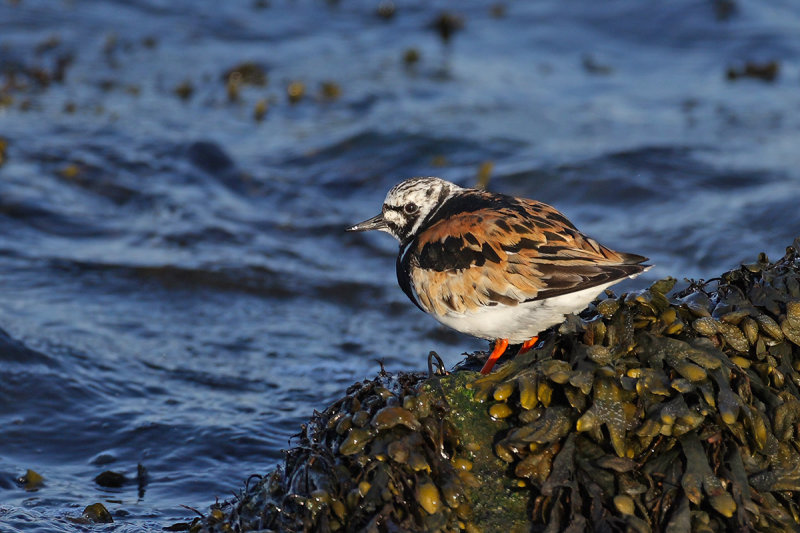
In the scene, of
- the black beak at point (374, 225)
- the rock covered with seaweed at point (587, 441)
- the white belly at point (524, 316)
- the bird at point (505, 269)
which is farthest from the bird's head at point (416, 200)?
the rock covered with seaweed at point (587, 441)

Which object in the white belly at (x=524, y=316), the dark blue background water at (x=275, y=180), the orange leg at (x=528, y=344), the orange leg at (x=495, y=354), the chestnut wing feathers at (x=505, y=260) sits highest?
the chestnut wing feathers at (x=505, y=260)

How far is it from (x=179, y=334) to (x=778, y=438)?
405 centimetres

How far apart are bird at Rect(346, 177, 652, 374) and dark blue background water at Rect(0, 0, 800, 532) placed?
144 cm

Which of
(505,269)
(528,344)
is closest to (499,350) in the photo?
(528,344)

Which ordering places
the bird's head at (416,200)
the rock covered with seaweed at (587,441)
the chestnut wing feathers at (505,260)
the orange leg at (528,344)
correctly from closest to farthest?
the rock covered with seaweed at (587,441), the chestnut wing feathers at (505,260), the orange leg at (528,344), the bird's head at (416,200)

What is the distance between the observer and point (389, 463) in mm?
3020

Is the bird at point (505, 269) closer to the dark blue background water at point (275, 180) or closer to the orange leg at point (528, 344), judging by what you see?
the orange leg at point (528, 344)

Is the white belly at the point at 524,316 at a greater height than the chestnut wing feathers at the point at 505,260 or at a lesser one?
lesser

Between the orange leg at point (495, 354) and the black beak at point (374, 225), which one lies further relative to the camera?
the black beak at point (374, 225)

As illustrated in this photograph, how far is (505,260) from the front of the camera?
3650mm

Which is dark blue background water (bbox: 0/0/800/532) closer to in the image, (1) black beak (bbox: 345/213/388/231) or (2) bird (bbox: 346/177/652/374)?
(1) black beak (bbox: 345/213/388/231)

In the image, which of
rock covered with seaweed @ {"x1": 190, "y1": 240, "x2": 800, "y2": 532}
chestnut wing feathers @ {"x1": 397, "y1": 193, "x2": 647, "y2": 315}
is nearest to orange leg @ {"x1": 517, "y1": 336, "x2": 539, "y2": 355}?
chestnut wing feathers @ {"x1": 397, "y1": 193, "x2": 647, "y2": 315}

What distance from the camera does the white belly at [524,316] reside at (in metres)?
3.52

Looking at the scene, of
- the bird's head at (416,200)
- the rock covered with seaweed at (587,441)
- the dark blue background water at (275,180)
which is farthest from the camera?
the dark blue background water at (275,180)
